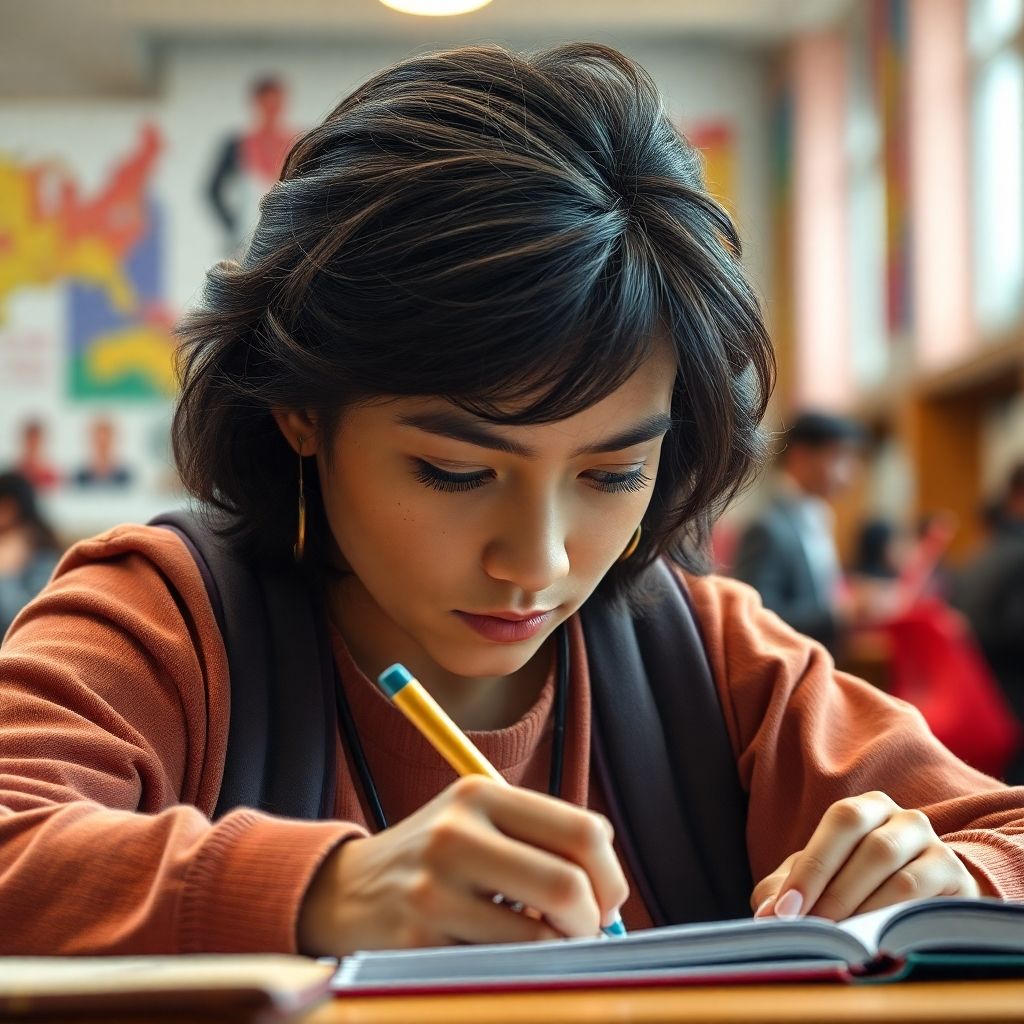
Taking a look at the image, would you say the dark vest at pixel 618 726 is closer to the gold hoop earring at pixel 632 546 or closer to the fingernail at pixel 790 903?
the gold hoop earring at pixel 632 546

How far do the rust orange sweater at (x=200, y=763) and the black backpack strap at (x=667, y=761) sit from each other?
0.06 ft

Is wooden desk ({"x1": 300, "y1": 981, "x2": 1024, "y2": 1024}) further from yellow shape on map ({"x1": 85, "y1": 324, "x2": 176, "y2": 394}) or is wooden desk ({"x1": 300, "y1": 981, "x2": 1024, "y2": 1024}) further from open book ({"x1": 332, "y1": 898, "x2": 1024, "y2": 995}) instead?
yellow shape on map ({"x1": 85, "y1": 324, "x2": 176, "y2": 394})

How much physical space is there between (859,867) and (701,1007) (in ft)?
0.97

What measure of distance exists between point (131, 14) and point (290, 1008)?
9449 millimetres

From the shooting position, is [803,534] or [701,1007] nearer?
[701,1007]

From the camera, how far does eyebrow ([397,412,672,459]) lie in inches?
40.3

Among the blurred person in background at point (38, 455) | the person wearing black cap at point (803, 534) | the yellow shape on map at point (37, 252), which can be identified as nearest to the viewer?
the person wearing black cap at point (803, 534)

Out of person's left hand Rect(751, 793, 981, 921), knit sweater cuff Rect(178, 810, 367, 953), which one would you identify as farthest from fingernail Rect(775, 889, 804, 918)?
knit sweater cuff Rect(178, 810, 367, 953)

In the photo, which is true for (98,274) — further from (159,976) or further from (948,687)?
(159,976)

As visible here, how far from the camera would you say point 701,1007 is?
0.64m

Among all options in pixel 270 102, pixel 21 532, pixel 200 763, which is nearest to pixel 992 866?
pixel 200 763

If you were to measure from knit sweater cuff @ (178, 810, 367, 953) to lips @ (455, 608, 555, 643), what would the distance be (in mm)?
313

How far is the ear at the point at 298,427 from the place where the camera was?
1178mm

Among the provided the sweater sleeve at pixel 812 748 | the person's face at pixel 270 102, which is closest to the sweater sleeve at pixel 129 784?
the sweater sleeve at pixel 812 748
